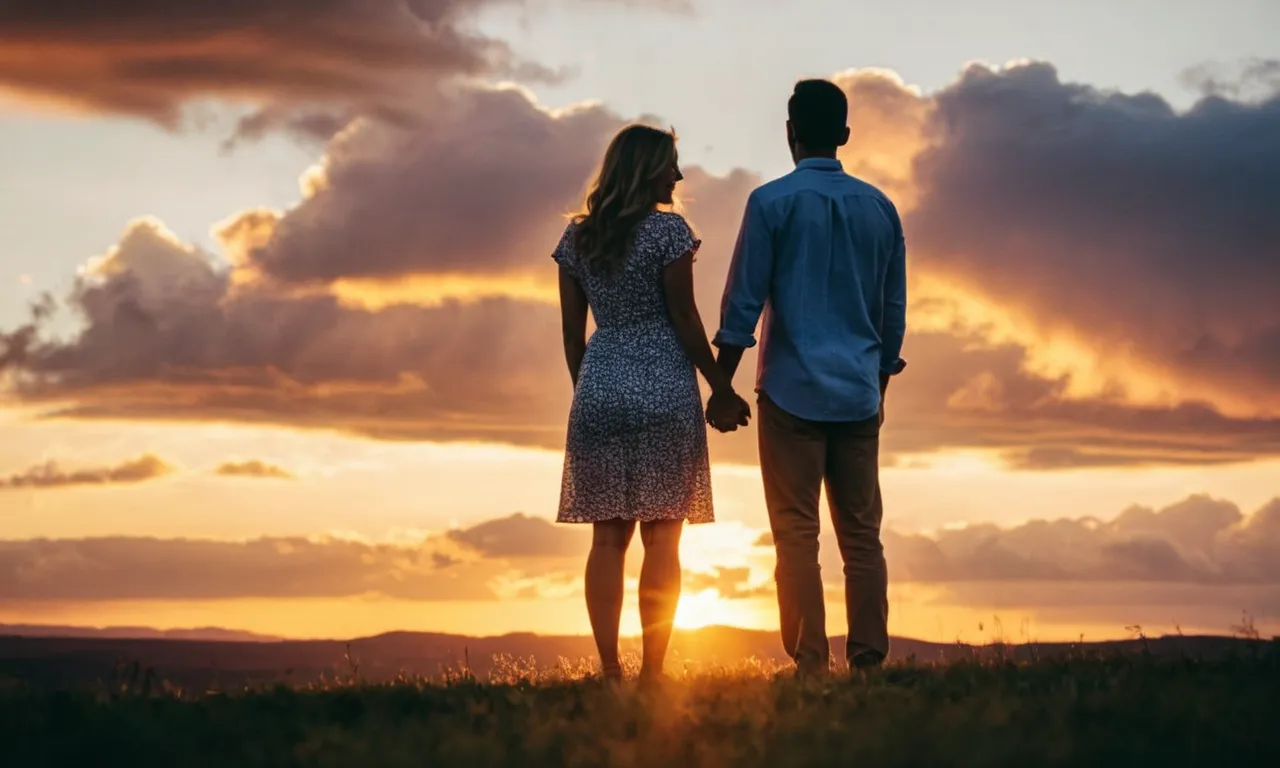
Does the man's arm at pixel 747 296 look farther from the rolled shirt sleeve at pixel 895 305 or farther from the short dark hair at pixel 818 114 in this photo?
the rolled shirt sleeve at pixel 895 305

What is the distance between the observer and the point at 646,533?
8594mm

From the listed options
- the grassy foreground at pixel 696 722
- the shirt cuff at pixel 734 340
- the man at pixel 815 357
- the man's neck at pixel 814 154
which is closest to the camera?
the grassy foreground at pixel 696 722

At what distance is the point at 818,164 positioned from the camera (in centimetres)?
894

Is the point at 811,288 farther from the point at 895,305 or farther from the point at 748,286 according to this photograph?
the point at 895,305

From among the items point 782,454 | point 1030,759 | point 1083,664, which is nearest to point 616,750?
point 1030,759

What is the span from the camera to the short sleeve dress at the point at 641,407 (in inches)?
334

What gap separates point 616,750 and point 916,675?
2.68 meters

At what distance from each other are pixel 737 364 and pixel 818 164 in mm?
1216

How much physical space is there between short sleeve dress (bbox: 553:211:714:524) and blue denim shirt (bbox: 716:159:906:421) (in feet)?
1.28

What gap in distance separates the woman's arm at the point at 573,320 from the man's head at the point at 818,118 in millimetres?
1480

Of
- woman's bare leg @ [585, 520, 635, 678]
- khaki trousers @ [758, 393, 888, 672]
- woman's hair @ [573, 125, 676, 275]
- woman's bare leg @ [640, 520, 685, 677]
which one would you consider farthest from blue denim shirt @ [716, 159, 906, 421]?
woman's bare leg @ [585, 520, 635, 678]

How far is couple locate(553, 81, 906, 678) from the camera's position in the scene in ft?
27.9

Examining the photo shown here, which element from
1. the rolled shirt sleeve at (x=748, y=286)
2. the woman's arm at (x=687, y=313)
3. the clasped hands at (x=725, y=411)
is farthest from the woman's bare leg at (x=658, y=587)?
the rolled shirt sleeve at (x=748, y=286)

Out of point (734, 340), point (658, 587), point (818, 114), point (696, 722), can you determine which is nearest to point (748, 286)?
point (734, 340)
